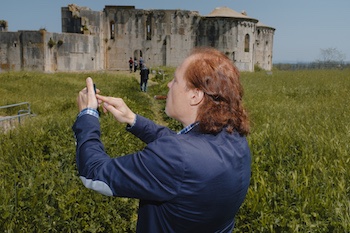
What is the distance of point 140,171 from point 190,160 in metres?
0.22

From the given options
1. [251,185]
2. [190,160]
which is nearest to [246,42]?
[251,185]

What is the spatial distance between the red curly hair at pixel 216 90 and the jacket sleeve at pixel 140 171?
8.4 inches

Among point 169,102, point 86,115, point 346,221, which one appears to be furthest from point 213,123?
point 346,221

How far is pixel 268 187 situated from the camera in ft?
13.6

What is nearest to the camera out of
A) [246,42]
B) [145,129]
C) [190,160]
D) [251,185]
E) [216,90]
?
[190,160]

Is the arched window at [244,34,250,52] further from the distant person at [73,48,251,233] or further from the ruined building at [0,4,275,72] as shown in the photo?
the distant person at [73,48,251,233]

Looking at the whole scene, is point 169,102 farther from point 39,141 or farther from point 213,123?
point 39,141

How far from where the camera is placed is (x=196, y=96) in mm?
1748

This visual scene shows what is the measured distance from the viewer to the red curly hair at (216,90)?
5.56ft

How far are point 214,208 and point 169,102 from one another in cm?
56

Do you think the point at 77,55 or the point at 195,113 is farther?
the point at 77,55

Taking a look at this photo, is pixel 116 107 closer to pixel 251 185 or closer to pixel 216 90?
pixel 216 90

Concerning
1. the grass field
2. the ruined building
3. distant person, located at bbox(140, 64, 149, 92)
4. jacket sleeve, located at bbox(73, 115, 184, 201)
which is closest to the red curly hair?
jacket sleeve, located at bbox(73, 115, 184, 201)

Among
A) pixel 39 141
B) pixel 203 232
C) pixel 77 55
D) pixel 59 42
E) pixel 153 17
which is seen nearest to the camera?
pixel 203 232
